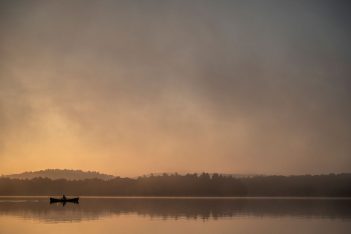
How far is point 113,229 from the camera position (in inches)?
1270

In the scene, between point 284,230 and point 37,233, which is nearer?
point 37,233

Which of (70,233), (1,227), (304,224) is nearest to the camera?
(70,233)

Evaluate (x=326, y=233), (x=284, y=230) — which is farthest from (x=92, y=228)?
(x=326, y=233)

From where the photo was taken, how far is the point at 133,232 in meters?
30.4

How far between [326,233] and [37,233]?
59.4ft

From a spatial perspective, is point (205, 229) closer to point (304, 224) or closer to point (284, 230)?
point (284, 230)

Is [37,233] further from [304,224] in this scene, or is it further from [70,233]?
[304,224]

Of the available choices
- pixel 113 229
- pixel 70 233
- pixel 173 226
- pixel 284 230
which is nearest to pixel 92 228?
pixel 113 229

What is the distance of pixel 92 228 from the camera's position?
1300 inches

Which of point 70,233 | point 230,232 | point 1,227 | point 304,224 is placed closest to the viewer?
point 70,233

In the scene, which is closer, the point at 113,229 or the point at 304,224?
the point at 113,229

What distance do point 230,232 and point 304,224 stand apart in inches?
346

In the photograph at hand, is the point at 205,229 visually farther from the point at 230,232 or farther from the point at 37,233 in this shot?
the point at 37,233

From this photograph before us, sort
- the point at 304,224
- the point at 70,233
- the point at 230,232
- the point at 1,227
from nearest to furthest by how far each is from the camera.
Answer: the point at 70,233
the point at 230,232
the point at 1,227
the point at 304,224
